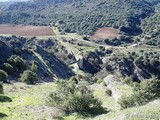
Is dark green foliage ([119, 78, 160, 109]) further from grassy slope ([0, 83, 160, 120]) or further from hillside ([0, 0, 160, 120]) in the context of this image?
grassy slope ([0, 83, 160, 120])

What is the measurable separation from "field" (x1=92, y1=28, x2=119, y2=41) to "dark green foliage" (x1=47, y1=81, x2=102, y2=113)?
444ft

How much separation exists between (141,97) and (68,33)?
512ft

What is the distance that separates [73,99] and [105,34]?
152165mm

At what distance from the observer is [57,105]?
41312 millimetres

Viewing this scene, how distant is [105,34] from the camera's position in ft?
620

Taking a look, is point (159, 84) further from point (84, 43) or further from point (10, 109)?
point (84, 43)

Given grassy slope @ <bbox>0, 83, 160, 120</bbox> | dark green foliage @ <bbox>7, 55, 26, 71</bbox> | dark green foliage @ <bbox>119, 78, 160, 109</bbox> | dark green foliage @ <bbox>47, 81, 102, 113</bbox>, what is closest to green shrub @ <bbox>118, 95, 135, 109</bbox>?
dark green foliage @ <bbox>119, 78, 160, 109</bbox>

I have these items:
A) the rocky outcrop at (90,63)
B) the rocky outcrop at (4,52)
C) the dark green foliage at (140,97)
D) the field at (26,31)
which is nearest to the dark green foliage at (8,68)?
the rocky outcrop at (4,52)

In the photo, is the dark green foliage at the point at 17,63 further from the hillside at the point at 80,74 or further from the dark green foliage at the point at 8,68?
the dark green foliage at the point at 8,68

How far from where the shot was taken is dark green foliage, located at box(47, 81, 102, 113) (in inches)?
1538

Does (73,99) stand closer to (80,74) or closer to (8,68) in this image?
(8,68)

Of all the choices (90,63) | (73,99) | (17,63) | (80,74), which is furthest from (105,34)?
(73,99)

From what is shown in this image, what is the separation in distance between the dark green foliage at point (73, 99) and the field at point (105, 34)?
135416 millimetres

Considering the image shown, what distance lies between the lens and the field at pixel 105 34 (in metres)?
181
